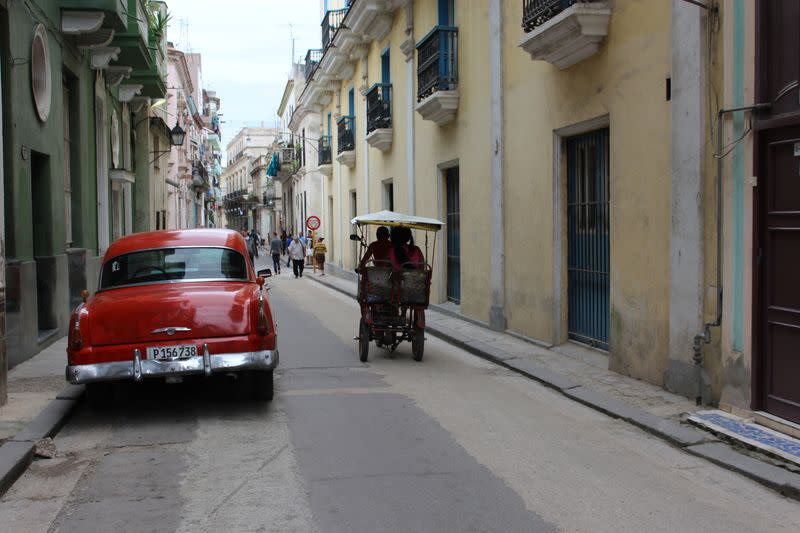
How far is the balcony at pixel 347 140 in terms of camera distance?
26.8m

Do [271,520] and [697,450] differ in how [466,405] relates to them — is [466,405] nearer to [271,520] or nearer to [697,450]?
[697,450]

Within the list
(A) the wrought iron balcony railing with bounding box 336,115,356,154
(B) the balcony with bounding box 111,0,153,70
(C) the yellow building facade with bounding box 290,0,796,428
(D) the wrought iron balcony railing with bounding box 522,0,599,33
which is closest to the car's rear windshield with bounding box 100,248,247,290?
(C) the yellow building facade with bounding box 290,0,796,428

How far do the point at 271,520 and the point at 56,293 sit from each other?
843 centimetres

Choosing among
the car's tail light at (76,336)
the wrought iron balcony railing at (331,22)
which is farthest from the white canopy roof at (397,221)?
the wrought iron balcony railing at (331,22)

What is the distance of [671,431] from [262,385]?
3671 millimetres

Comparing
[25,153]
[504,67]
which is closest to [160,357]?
[25,153]

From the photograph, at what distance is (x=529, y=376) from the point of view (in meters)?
9.66

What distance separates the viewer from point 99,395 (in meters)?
7.82

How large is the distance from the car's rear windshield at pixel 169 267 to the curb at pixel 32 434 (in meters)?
1.17

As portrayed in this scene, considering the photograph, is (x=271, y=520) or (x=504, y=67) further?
(x=504, y=67)

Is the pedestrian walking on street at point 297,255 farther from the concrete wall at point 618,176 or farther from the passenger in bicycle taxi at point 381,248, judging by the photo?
the passenger in bicycle taxi at point 381,248

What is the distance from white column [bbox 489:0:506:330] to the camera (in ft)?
42.8

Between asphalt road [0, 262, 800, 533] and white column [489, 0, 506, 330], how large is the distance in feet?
14.2

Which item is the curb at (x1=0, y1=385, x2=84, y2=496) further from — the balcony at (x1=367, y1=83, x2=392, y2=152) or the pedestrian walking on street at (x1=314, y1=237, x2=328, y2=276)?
the pedestrian walking on street at (x1=314, y1=237, x2=328, y2=276)
